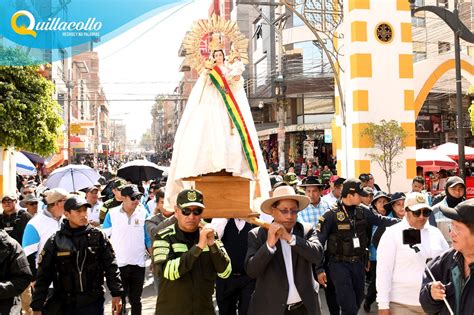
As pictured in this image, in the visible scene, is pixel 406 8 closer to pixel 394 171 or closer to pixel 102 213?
pixel 394 171

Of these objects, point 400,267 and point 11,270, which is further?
point 400,267

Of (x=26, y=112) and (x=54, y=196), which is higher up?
(x=26, y=112)

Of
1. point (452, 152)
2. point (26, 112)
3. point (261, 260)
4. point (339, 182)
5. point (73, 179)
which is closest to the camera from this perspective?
point (261, 260)

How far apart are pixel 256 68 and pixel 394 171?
3160cm

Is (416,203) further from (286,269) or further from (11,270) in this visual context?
(11,270)

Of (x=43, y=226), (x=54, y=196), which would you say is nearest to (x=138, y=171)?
(x=43, y=226)

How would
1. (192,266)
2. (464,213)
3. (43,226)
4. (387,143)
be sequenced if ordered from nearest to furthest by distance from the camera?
1. (464,213)
2. (192,266)
3. (43,226)
4. (387,143)

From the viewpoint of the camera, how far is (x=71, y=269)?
4.82m

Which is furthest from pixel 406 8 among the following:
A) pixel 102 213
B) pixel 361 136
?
pixel 102 213

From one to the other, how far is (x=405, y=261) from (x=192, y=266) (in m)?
2.02

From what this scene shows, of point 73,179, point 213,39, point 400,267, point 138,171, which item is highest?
point 213,39

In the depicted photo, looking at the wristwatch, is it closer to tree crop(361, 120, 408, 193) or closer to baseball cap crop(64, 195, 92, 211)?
baseball cap crop(64, 195, 92, 211)

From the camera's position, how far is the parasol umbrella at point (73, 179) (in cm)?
1120

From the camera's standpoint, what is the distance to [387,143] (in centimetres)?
1502
